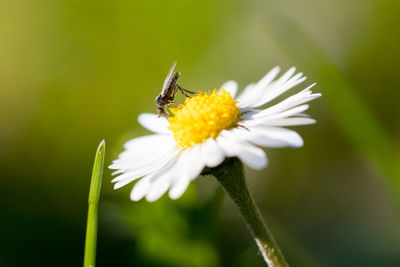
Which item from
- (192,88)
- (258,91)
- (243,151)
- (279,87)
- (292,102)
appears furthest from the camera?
(192,88)

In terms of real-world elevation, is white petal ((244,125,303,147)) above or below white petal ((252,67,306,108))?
below

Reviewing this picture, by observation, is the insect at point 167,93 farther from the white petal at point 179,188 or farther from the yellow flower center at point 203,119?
the white petal at point 179,188

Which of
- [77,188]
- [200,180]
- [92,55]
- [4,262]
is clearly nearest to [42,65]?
[92,55]

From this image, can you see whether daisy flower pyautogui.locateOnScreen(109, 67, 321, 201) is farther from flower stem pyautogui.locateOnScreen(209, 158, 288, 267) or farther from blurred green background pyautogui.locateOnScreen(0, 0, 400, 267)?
blurred green background pyautogui.locateOnScreen(0, 0, 400, 267)

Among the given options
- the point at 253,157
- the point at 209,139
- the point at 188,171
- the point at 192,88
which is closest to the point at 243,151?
the point at 253,157

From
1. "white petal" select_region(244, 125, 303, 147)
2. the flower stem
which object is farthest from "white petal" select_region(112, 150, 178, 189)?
"white petal" select_region(244, 125, 303, 147)

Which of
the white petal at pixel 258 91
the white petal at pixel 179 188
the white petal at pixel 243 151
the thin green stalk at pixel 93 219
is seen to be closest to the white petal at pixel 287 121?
the white petal at pixel 243 151

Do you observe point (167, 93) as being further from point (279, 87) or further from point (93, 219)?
point (93, 219)
